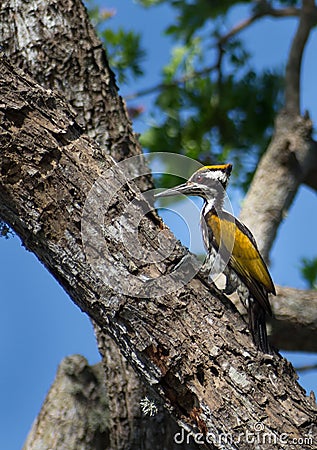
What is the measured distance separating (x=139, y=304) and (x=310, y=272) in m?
2.59

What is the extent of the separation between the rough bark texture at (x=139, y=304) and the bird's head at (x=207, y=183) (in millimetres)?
649

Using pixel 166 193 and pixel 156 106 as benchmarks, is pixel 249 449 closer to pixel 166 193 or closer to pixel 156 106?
pixel 166 193

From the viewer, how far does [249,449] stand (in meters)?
2.69

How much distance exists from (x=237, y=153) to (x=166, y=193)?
1.98 metres

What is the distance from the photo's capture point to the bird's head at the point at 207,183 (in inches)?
138

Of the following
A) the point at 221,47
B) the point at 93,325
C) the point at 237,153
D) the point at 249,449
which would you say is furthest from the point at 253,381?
the point at 221,47

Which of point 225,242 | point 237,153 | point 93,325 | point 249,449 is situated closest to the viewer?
point 249,449

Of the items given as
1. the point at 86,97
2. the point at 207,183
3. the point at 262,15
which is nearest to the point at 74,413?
the point at 207,183

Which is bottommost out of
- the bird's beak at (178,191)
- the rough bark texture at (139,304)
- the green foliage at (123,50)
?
the rough bark texture at (139,304)

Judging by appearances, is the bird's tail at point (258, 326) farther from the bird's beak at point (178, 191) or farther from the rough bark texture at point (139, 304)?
the bird's beak at point (178, 191)

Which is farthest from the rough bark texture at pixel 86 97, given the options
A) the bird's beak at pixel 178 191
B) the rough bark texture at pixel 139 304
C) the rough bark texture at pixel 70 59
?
the rough bark texture at pixel 139 304

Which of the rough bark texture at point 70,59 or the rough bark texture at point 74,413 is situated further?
the rough bark texture at point 74,413

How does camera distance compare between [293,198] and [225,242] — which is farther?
[293,198]

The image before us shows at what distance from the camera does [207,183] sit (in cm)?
352
